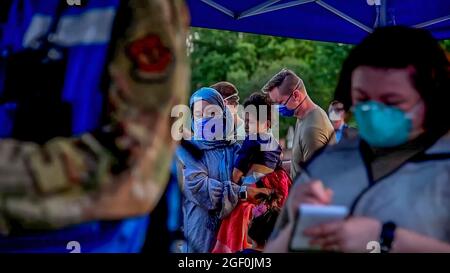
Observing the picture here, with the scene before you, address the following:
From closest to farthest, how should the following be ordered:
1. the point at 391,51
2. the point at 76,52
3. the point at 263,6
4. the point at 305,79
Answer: the point at 76,52 → the point at 391,51 → the point at 263,6 → the point at 305,79

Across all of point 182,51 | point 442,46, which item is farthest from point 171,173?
point 442,46

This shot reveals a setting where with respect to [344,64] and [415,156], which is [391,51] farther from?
[415,156]

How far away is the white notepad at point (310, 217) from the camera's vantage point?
204cm

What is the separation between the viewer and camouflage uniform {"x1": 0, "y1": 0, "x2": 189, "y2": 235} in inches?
73.1

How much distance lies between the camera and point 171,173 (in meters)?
2.05

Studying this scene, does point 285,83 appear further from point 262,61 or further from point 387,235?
point 262,61

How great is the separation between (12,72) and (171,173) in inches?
18.6

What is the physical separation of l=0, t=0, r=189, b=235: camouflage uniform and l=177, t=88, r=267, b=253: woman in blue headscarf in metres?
0.74

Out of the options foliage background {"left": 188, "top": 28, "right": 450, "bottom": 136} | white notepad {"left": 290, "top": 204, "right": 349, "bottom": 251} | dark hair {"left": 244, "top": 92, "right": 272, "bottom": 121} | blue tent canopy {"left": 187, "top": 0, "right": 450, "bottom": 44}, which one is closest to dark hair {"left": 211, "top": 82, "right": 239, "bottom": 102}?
foliage background {"left": 188, "top": 28, "right": 450, "bottom": 136}

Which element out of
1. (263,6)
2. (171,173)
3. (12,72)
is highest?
(263,6)

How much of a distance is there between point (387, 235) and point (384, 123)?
0.94 ft

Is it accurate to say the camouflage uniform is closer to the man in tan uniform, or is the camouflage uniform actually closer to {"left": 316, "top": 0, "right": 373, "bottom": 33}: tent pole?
the man in tan uniform

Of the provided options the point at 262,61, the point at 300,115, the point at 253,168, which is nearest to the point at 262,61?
the point at 262,61

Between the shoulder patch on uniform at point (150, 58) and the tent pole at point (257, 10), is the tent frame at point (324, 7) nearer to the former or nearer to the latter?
the tent pole at point (257, 10)
